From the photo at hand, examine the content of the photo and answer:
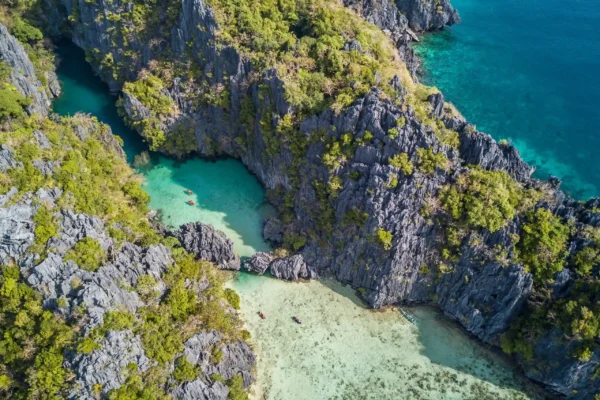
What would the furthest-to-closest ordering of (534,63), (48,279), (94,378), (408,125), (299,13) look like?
(534,63) < (299,13) < (408,125) < (48,279) < (94,378)

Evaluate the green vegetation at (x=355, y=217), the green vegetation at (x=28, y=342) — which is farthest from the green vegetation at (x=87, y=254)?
the green vegetation at (x=355, y=217)

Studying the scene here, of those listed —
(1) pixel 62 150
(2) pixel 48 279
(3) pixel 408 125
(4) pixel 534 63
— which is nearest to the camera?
(2) pixel 48 279

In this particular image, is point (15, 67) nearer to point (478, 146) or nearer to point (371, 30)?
point (371, 30)

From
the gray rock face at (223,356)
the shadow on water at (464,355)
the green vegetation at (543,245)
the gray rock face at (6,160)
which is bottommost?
the gray rock face at (223,356)

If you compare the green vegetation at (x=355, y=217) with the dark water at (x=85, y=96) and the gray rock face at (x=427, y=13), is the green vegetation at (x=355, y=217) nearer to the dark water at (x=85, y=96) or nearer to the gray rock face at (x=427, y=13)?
the dark water at (x=85, y=96)

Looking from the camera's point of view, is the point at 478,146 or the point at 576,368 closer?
the point at 576,368

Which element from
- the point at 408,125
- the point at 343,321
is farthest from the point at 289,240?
the point at 408,125
